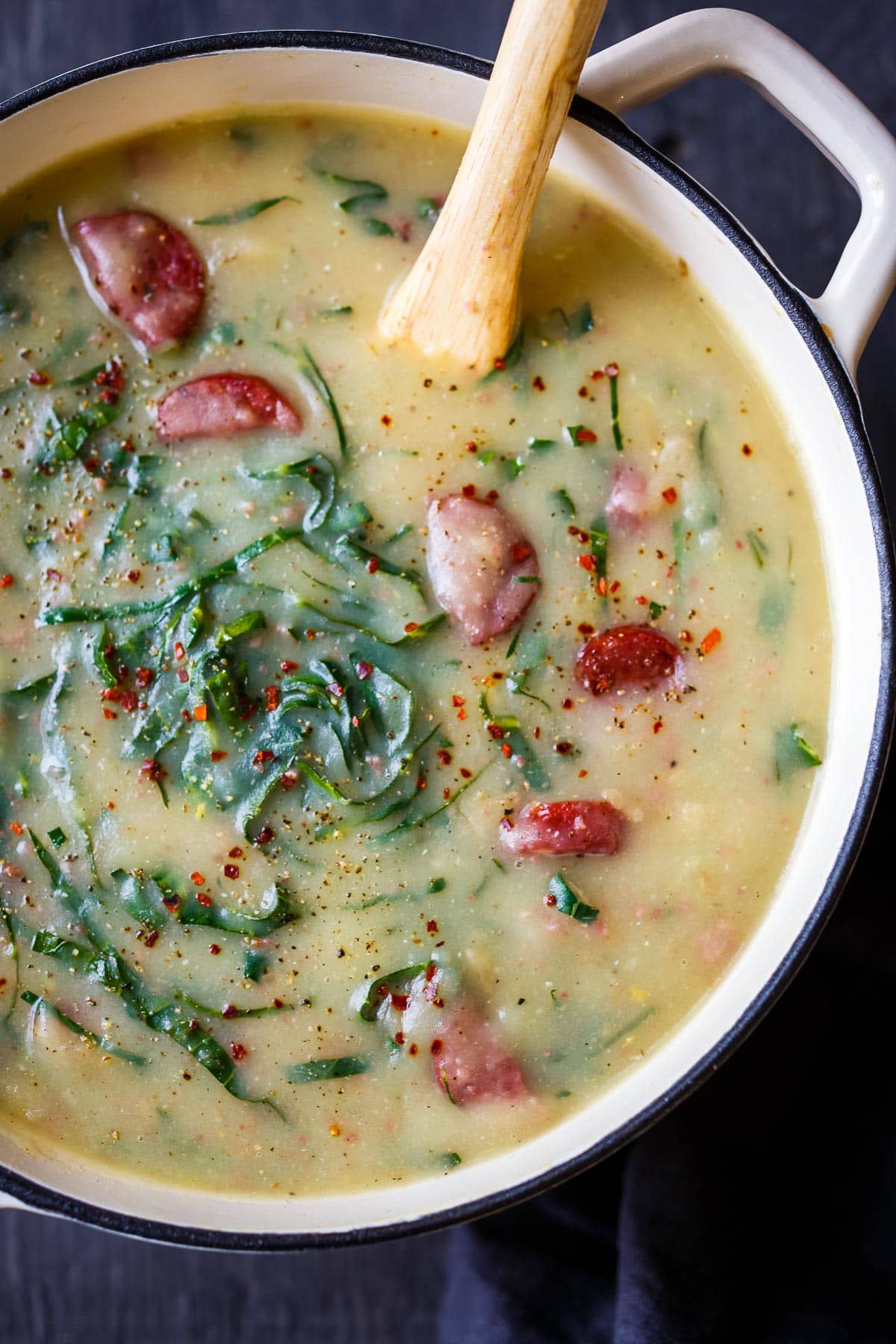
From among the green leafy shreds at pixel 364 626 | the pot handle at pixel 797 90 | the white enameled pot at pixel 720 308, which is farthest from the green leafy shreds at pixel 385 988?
the pot handle at pixel 797 90

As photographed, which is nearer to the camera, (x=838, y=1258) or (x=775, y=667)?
(x=775, y=667)

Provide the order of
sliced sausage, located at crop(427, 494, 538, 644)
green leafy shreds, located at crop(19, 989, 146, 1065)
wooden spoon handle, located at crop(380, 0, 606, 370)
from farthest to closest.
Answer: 1. green leafy shreds, located at crop(19, 989, 146, 1065)
2. sliced sausage, located at crop(427, 494, 538, 644)
3. wooden spoon handle, located at crop(380, 0, 606, 370)

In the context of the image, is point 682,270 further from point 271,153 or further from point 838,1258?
point 838,1258

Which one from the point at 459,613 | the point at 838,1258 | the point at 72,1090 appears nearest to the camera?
the point at 459,613

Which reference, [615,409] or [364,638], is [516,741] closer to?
[364,638]

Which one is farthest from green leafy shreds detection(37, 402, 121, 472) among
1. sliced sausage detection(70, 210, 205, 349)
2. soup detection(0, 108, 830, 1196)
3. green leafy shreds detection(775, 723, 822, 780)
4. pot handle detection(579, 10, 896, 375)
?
green leafy shreds detection(775, 723, 822, 780)

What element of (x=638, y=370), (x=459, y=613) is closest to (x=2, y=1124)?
(x=459, y=613)

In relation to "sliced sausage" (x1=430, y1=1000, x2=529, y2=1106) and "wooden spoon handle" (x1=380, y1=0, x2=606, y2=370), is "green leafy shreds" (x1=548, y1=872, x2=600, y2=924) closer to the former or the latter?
"sliced sausage" (x1=430, y1=1000, x2=529, y2=1106)
